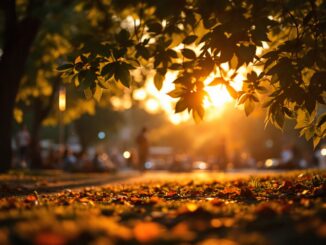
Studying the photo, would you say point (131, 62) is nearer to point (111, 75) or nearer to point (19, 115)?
point (111, 75)

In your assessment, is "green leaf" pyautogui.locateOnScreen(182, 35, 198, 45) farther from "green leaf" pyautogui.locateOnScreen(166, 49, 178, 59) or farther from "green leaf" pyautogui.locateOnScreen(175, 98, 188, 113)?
"green leaf" pyautogui.locateOnScreen(175, 98, 188, 113)

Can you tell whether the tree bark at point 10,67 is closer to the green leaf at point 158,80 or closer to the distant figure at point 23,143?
the distant figure at point 23,143

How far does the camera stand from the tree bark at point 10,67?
17484 mm

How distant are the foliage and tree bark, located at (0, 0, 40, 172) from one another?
1039cm

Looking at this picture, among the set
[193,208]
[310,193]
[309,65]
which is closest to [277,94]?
[309,65]

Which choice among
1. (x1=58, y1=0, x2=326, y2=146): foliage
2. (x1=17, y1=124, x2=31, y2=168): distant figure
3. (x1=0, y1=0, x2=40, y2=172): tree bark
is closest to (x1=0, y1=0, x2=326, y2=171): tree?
(x1=58, y1=0, x2=326, y2=146): foliage

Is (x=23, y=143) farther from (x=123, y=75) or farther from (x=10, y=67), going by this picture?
(x=123, y=75)

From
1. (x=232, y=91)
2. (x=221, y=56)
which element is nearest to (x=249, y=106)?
(x=232, y=91)

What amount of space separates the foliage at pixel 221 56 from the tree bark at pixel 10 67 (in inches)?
409

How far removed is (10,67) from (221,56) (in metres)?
12.2

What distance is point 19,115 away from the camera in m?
19.4

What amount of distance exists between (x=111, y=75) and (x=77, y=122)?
57.4 m

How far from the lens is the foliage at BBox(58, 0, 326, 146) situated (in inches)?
254

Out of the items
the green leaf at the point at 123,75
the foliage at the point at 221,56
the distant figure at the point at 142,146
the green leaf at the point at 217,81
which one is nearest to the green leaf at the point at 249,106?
the foliage at the point at 221,56
